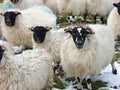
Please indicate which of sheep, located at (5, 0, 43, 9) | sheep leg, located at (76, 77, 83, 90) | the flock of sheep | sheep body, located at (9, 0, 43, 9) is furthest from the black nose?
sheep leg, located at (76, 77, 83, 90)

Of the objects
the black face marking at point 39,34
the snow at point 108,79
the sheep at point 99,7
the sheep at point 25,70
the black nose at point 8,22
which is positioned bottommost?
the snow at point 108,79

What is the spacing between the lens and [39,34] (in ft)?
30.2

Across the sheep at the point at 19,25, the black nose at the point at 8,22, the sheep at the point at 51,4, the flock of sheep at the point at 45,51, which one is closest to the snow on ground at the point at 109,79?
the flock of sheep at the point at 45,51

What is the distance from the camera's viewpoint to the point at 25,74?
7.27 meters

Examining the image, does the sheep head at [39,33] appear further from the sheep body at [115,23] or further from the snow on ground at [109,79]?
the sheep body at [115,23]

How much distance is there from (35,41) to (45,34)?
0.30 meters

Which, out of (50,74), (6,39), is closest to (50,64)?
(50,74)

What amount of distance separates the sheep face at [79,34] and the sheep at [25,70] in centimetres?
70

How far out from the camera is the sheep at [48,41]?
9.23 meters

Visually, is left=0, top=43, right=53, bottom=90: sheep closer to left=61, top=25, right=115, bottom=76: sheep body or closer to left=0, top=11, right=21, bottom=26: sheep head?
left=61, top=25, right=115, bottom=76: sheep body

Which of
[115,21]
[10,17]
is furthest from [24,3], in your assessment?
[115,21]

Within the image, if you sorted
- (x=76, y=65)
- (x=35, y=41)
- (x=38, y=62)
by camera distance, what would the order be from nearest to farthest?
(x=38, y=62)
(x=76, y=65)
(x=35, y=41)

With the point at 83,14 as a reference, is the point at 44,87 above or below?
below

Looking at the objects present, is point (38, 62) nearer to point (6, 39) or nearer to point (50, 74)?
point (50, 74)
